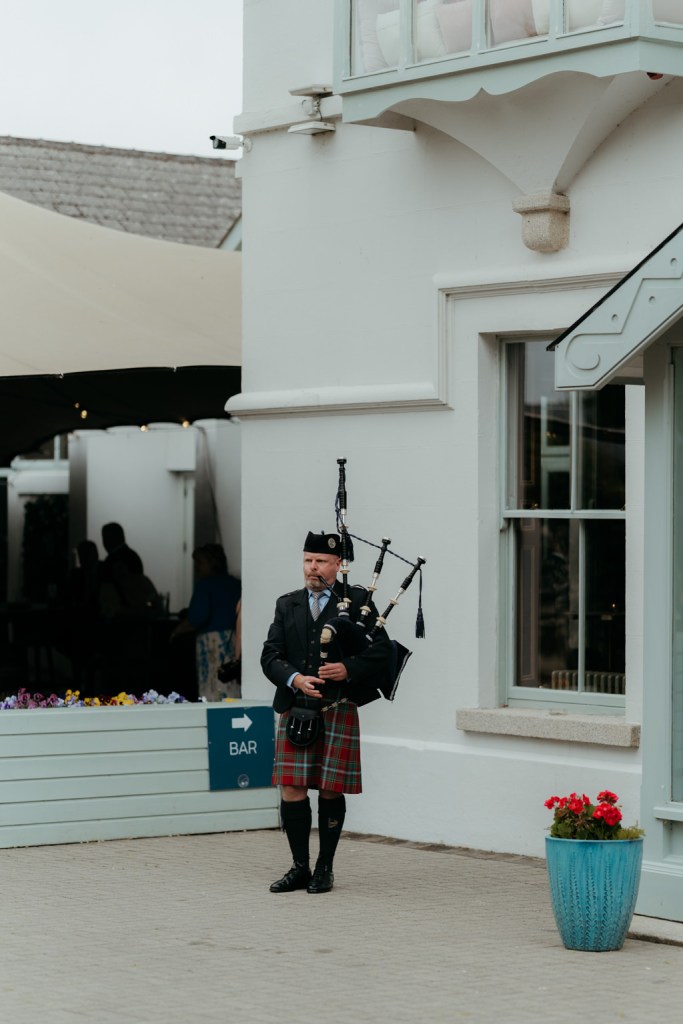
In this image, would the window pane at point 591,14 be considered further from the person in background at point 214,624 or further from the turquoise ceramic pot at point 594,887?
the person in background at point 214,624

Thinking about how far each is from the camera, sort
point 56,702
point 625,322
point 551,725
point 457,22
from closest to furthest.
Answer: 1. point 625,322
2. point 457,22
3. point 551,725
4. point 56,702

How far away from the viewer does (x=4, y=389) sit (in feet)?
48.9

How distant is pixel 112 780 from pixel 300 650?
7.08ft

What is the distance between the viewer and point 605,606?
35.0ft

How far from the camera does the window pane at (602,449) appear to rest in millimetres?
10586

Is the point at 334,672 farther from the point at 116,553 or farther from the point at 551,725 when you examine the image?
the point at 116,553

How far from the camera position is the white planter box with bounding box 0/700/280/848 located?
10961mm

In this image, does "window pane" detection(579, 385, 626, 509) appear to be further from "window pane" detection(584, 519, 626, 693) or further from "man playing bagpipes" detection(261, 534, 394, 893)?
"man playing bagpipes" detection(261, 534, 394, 893)

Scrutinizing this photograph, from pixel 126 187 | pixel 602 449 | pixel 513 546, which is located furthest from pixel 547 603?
pixel 126 187

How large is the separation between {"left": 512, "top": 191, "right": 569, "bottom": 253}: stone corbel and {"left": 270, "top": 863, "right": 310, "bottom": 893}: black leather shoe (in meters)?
3.85

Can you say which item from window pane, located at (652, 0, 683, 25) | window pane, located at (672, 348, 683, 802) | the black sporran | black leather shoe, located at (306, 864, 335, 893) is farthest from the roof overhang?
black leather shoe, located at (306, 864, 335, 893)

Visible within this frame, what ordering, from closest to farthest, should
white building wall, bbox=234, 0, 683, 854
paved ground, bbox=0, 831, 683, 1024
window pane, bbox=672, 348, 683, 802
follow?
paved ground, bbox=0, 831, 683, 1024 → window pane, bbox=672, 348, 683, 802 → white building wall, bbox=234, 0, 683, 854

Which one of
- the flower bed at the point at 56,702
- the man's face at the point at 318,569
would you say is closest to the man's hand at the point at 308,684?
the man's face at the point at 318,569

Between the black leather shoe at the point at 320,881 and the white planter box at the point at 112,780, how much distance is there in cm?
193
